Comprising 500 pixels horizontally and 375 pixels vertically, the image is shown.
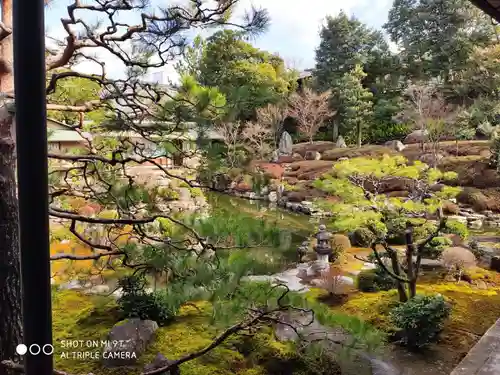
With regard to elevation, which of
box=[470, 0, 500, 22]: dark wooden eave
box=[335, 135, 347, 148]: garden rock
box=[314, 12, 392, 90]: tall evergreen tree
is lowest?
box=[470, 0, 500, 22]: dark wooden eave

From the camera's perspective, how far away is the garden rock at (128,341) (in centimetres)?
280

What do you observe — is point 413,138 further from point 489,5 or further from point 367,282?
point 489,5

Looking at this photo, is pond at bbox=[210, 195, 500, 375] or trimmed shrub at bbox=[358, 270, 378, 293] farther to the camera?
trimmed shrub at bbox=[358, 270, 378, 293]

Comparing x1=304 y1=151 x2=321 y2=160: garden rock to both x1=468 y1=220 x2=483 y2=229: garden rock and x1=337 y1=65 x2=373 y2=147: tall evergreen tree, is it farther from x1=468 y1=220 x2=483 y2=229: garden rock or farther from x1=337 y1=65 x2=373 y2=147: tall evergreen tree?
x1=468 y1=220 x2=483 y2=229: garden rock

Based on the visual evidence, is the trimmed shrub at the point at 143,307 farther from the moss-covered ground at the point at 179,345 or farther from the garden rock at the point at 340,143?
the garden rock at the point at 340,143

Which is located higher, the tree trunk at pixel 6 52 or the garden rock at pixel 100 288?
the tree trunk at pixel 6 52

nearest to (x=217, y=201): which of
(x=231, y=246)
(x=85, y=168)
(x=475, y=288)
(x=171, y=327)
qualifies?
(x=231, y=246)

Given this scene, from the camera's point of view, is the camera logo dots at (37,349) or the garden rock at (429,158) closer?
the camera logo dots at (37,349)

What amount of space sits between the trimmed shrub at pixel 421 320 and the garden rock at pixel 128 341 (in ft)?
6.69

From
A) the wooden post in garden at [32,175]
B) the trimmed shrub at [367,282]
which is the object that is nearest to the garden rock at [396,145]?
the trimmed shrub at [367,282]

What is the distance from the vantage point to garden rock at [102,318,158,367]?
2.80 meters

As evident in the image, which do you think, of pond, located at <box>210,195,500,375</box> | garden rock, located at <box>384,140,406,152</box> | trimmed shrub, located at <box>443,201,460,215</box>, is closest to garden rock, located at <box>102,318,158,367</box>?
pond, located at <box>210,195,500,375</box>

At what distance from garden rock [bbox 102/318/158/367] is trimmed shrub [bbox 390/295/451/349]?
6.69 feet

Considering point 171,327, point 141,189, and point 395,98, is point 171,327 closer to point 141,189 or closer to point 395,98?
point 141,189
